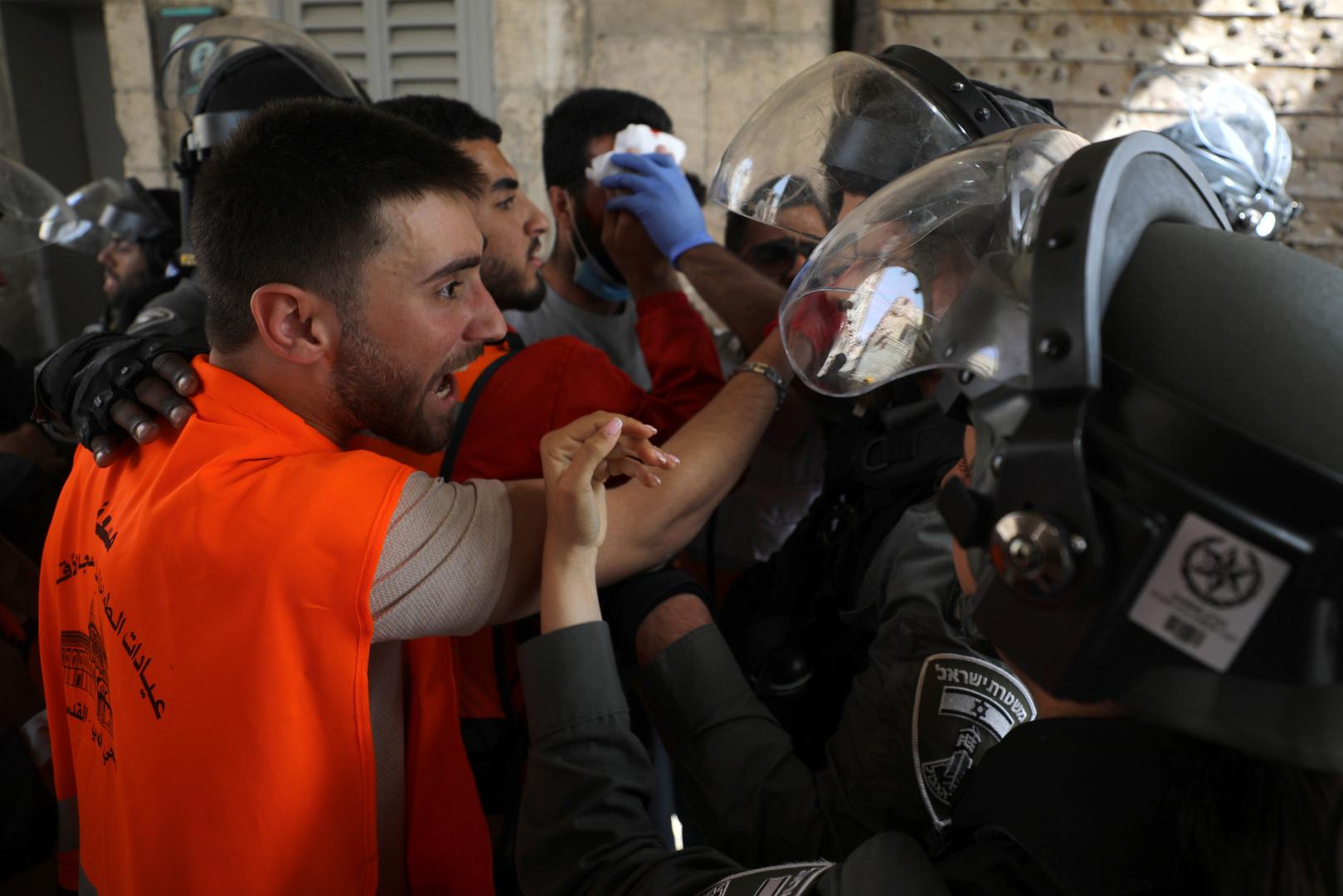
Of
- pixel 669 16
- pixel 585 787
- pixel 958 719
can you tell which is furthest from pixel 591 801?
pixel 669 16

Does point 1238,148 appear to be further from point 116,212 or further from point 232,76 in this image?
point 116,212

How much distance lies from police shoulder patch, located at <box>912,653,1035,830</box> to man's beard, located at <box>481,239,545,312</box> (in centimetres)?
131

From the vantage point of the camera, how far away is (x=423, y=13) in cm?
404

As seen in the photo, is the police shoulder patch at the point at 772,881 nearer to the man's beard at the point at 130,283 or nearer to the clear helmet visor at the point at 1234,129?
the clear helmet visor at the point at 1234,129

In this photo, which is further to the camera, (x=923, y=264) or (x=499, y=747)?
(x=499, y=747)

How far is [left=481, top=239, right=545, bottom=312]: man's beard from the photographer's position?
1.96 meters

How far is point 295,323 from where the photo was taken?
3.84 feet

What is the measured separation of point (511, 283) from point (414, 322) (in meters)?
0.79

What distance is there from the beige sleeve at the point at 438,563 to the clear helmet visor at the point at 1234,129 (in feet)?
7.61

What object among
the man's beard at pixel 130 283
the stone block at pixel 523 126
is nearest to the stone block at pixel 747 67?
the stone block at pixel 523 126

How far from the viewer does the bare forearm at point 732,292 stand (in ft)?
5.95

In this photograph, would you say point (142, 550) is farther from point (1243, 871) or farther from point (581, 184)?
point (581, 184)

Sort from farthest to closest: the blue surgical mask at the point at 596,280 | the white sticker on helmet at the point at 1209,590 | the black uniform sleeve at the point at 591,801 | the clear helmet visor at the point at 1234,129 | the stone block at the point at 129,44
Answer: the stone block at the point at 129,44
the clear helmet visor at the point at 1234,129
the blue surgical mask at the point at 596,280
the black uniform sleeve at the point at 591,801
the white sticker on helmet at the point at 1209,590

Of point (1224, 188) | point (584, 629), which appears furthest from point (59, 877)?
point (1224, 188)
